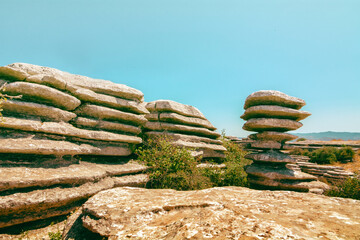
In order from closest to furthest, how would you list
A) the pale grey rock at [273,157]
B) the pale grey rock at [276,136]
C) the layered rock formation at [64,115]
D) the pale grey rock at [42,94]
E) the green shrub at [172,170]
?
the layered rock formation at [64,115]
the pale grey rock at [42,94]
the green shrub at [172,170]
the pale grey rock at [273,157]
the pale grey rock at [276,136]

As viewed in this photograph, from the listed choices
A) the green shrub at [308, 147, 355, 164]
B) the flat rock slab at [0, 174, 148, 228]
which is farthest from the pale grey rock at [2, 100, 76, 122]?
the green shrub at [308, 147, 355, 164]

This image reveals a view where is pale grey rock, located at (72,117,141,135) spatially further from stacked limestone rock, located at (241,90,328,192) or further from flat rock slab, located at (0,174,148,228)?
stacked limestone rock, located at (241,90,328,192)

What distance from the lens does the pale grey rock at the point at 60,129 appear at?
16.2 feet

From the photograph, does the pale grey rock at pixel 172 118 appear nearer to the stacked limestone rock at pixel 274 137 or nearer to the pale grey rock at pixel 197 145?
the pale grey rock at pixel 197 145

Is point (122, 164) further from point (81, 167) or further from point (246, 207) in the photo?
point (246, 207)

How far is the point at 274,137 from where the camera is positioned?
8102 mm

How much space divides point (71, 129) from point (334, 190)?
36.0ft

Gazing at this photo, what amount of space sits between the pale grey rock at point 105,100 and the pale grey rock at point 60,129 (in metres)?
1.31

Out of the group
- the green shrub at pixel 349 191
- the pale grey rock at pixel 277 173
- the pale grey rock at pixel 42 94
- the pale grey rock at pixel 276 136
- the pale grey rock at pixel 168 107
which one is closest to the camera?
the pale grey rock at pixel 42 94

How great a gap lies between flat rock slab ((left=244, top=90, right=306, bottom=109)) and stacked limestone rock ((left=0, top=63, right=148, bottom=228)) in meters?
5.40

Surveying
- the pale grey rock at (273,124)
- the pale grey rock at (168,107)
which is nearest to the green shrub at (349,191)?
the pale grey rock at (273,124)

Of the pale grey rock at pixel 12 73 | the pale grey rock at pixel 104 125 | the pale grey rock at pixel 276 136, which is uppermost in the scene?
the pale grey rock at pixel 12 73

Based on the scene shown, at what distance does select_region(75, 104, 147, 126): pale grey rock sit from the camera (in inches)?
276

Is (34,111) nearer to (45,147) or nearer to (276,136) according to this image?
(45,147)
